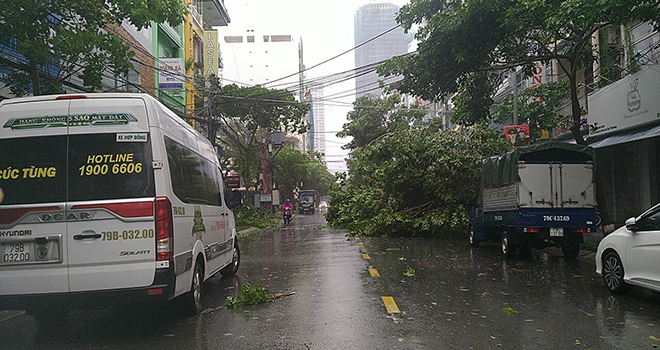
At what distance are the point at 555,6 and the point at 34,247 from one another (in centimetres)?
1140

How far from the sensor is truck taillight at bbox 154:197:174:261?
21.4 feet

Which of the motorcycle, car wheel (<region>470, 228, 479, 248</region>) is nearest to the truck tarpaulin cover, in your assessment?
car wheel (<region>470, 228, 479, 248</region>)

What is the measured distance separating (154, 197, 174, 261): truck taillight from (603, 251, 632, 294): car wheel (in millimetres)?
6798

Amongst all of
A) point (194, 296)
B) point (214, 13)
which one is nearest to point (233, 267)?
point (194, 296)

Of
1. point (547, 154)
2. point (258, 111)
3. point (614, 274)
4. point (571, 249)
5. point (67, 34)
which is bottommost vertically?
point (571, 249)

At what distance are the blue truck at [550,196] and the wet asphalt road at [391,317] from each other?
4.06 ft

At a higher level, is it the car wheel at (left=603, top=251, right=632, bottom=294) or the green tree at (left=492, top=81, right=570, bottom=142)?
the green tree at (left=492, top=81, right=570, bottom=142)

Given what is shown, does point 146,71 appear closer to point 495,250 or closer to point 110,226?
point 495,250

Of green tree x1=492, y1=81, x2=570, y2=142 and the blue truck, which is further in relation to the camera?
green tree x1=492, y1=81, x2=570, y2=142

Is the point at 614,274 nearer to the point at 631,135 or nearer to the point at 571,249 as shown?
the point at 571,249

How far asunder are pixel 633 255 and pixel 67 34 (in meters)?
10.3

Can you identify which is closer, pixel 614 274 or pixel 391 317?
pixel 391 317

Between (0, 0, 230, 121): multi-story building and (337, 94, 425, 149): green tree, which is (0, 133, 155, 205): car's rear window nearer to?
(0, 0, 230, 121): multi-story building

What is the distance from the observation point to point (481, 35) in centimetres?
1463
